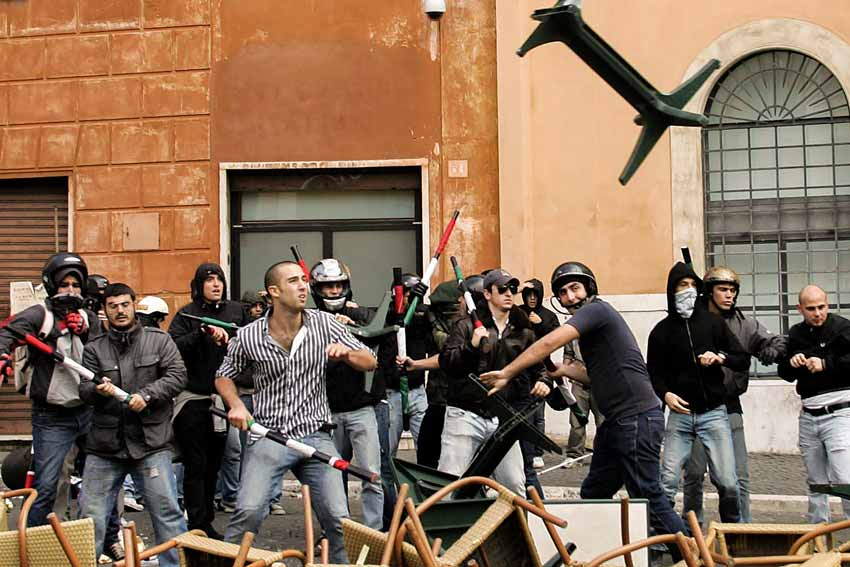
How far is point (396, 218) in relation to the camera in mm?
15570

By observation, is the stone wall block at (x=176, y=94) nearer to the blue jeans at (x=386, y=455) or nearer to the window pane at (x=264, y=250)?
the window pane at (x=264, y=250)

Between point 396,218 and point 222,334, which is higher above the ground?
point 396,218

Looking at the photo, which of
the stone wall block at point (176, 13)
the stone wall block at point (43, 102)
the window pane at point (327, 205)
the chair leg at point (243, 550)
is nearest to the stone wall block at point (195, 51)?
the stone wall block at point (176, 13)

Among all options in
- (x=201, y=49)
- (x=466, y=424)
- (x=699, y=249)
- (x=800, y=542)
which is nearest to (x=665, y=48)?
(x=699, y=249)

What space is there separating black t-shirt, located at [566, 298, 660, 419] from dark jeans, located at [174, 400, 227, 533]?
10.1ft

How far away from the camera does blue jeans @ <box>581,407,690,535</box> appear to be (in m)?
7.32

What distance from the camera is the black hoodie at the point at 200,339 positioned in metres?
9.73

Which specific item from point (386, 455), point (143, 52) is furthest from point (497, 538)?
point (143, 52)

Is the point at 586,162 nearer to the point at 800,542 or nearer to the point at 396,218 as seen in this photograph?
the point at 396,218

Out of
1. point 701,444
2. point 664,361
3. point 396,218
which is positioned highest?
point 396,218

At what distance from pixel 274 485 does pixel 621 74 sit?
12.5 feet

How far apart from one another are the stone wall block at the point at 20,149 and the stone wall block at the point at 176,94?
1405mm

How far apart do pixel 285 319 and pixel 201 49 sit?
8.85m

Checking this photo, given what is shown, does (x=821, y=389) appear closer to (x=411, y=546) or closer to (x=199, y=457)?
(x=199, y=457)
